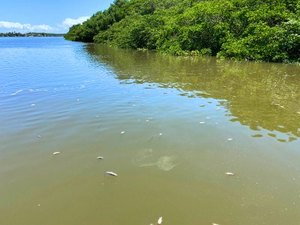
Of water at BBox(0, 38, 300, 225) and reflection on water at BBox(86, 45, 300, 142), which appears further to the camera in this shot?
reflection on water at BBox(86, 45, 300, 142)

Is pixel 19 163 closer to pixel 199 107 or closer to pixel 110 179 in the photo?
pixel 110 179

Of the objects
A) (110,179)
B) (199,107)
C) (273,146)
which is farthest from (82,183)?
(199,107)

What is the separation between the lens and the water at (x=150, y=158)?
4449 mm

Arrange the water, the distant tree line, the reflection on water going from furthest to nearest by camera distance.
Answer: the distant tree line → the reflection on water → the water

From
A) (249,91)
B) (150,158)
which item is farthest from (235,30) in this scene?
(150,158)

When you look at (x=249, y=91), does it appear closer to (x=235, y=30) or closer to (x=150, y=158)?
(x=150, y=158)

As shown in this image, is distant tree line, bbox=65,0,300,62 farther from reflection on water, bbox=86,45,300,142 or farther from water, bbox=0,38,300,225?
water, bbox=0,38,300,225

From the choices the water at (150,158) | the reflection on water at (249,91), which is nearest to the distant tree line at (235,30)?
the reflection on water at (249,91)

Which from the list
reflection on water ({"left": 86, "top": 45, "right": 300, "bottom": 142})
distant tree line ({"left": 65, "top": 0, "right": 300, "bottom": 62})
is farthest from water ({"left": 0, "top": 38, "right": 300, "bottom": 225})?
distant tree line ({"left": 65, "top": 0, "right": 300, "bottom": 62})

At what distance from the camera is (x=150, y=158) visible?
6121 mm

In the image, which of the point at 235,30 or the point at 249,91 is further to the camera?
the point at 235,30

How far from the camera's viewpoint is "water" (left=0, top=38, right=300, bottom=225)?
4449 mm

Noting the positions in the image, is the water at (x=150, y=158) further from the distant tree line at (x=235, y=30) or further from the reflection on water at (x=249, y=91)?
the distant tree line at (x=235, y=30)

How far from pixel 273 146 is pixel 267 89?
7.02 m
